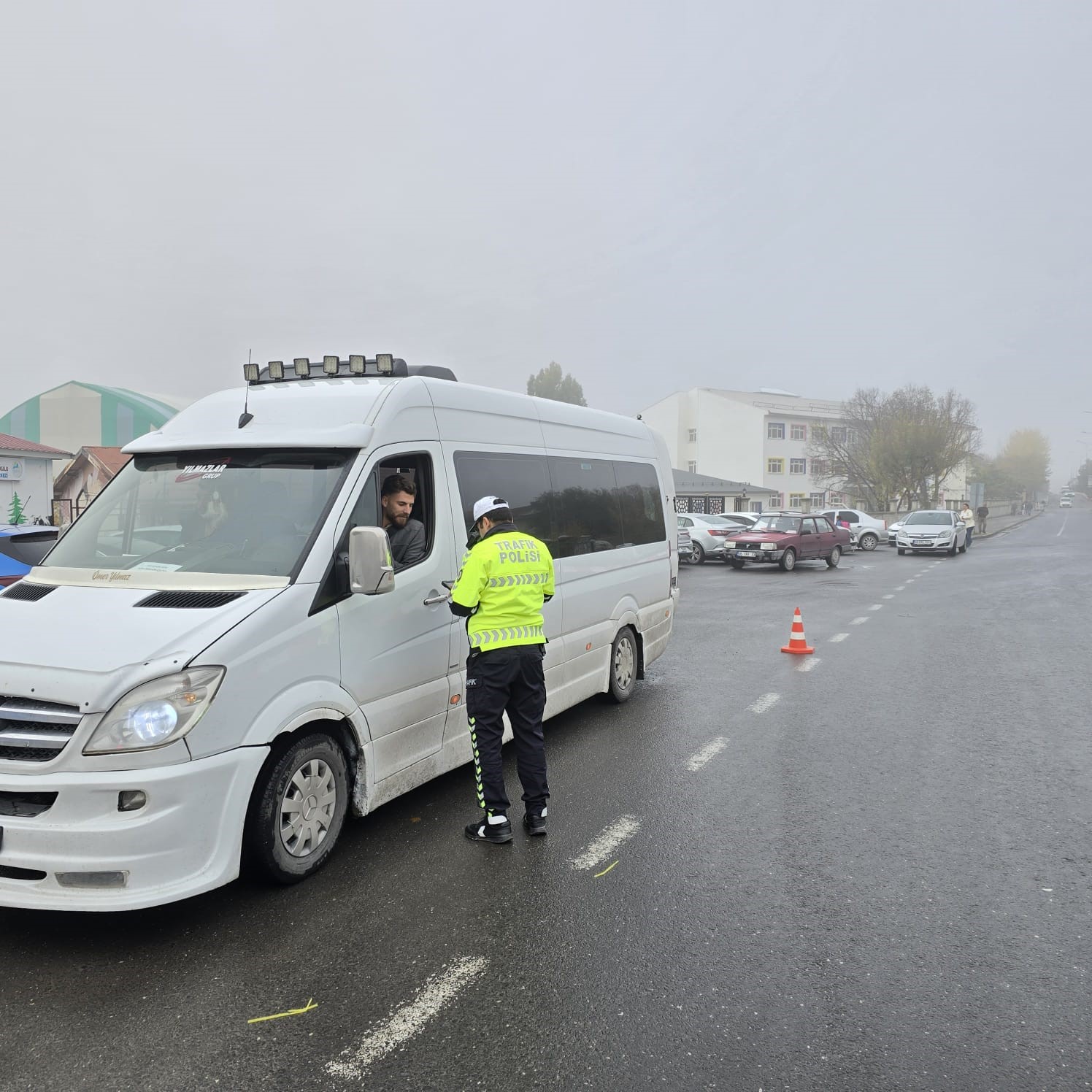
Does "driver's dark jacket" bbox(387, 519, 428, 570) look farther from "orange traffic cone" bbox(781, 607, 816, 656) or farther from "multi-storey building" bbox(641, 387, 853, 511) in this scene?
"multi-storey building" bbox(641, 387, 853, 511)

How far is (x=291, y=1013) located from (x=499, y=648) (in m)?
2.01

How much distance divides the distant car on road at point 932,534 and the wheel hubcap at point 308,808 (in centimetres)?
3069

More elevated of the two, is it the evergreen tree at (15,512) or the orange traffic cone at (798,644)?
the evergreen tree at (15,512)

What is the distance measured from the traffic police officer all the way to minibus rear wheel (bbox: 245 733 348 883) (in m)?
0.75

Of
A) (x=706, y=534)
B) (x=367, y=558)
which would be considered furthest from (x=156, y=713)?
(x=706, y=534)

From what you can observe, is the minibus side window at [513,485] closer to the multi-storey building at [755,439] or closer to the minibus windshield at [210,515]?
the minibus windshield at [210,515]

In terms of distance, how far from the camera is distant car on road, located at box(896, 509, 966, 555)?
1221 inches

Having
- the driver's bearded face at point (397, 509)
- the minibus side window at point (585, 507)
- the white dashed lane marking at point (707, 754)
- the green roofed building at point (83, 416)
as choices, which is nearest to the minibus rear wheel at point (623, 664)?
the minibus side window at point (585, 507)

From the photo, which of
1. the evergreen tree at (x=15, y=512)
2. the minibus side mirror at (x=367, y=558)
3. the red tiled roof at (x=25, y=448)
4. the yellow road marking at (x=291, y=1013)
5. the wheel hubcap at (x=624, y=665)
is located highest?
the red tiled roof at (x=25, y=448)

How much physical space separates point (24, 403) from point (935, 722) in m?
62.1

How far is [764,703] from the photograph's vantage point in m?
8.05

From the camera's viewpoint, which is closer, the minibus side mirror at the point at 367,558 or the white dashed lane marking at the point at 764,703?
the minibus side mirror at the point at 367,558

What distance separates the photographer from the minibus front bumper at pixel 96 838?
330 cm

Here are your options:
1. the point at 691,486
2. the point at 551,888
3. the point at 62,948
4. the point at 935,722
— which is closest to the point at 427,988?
the point at 551,888
